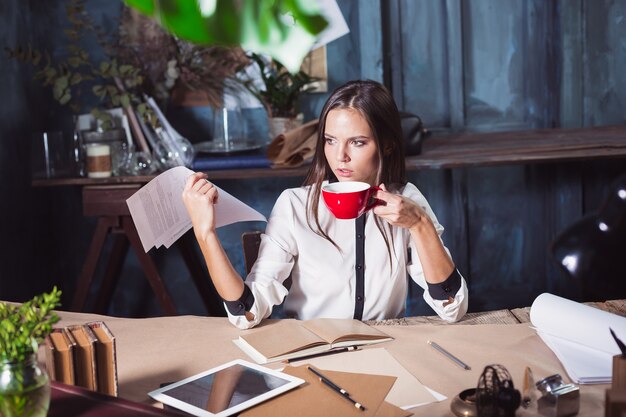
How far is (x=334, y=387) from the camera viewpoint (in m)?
1.43

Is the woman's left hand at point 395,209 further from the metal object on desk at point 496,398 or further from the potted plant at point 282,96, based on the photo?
the potted plant at point 282,96

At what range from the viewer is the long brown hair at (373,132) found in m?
2.07

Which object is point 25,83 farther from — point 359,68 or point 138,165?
point 359,68

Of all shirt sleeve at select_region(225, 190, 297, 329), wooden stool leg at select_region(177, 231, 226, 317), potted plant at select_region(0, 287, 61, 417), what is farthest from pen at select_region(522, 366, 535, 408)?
wooden stool leg at select_region(177, 231, 226, 317)

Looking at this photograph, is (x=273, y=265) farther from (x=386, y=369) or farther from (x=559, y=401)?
(x=559, y=401)

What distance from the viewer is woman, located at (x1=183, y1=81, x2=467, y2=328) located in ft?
6.57

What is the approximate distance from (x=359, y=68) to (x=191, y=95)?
0.68 m

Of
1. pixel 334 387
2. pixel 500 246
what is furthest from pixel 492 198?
pixel 334 387

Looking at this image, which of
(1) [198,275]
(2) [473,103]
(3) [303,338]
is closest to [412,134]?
(2) [473,103]

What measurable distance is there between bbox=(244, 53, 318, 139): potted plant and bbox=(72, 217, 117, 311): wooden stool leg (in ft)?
2.26

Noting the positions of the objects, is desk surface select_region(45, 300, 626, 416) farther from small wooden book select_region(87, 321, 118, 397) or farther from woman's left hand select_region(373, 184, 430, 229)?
woman's left hand select_region(373, 184, 430, 229)

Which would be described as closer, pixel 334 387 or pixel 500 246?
pixel 334 387

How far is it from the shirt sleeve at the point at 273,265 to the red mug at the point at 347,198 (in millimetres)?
290

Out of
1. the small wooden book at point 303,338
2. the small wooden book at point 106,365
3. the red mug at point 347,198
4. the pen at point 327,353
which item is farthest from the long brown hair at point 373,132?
the small wooden book at point 106,365
